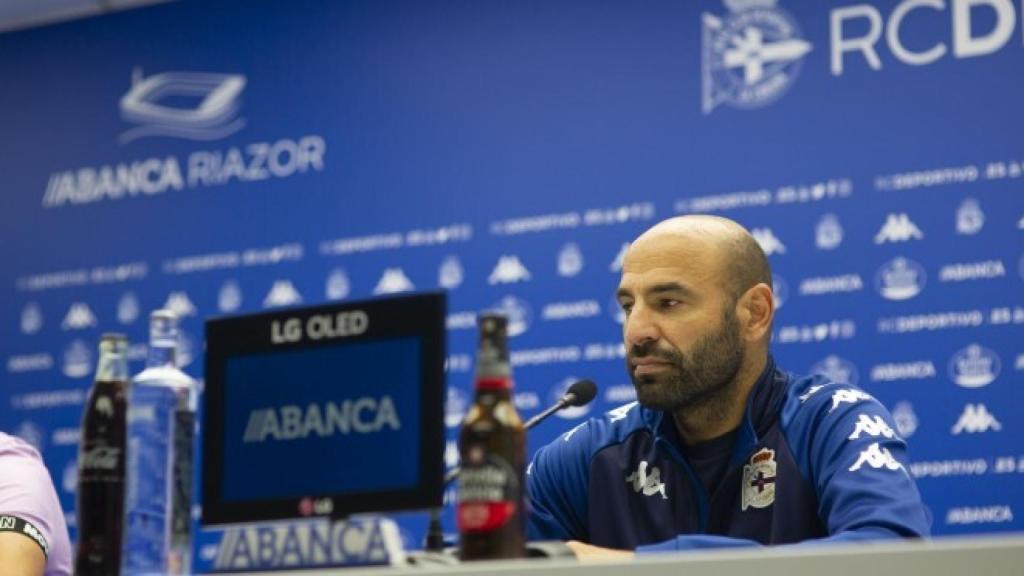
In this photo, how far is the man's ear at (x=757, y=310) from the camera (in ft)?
9.75

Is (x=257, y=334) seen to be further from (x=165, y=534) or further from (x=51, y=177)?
(x=51, y=177)

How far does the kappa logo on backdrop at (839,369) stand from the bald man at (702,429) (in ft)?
3.46

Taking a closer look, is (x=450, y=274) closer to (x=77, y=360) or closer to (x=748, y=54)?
(x=748, y=54)

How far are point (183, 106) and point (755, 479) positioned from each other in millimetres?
2955

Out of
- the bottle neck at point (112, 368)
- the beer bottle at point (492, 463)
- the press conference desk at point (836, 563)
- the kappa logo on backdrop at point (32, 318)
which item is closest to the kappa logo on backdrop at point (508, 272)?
the kappa logo on backdrop at point (32, 318)

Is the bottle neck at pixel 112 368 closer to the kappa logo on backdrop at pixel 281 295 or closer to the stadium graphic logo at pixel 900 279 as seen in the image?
the stadium graphic logo at pixel 900 279

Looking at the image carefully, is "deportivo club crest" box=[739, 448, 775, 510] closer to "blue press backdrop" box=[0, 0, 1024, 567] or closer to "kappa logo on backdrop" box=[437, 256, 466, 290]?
"blue press backdrop" box=[0, 0, 1024, 567]

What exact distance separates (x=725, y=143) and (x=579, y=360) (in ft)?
2.07

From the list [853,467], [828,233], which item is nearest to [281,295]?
[828,233]

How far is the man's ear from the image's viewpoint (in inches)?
117

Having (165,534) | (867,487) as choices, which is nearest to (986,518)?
(867,487)

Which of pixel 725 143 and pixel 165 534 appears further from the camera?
pixel 725 143

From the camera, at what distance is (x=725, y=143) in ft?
14.2

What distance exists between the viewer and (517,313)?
4.50 meters
